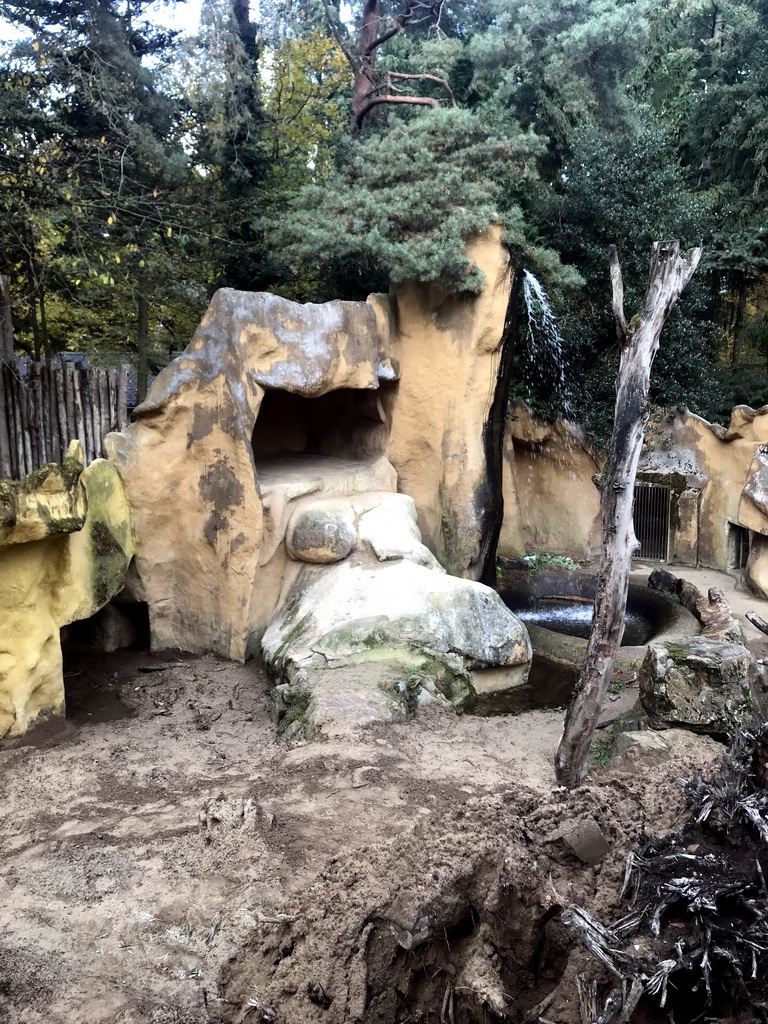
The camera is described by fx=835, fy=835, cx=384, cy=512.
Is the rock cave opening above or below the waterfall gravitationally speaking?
below

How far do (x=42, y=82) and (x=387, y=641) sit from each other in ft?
22.3

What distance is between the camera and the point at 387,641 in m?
6.64

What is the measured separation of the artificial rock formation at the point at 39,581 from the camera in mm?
5535

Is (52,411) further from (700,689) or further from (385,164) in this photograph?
(700,689)

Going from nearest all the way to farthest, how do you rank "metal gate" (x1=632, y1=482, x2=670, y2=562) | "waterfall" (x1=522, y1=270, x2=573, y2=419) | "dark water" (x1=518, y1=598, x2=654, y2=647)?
"dark water" (x1=518, y1=598, x2=654, y2=647) < "waterfall" (x1=522, y1=270, x2=573, y2=419) < "metal gate" (x1=632, y1=482, x2=670, y2=562)

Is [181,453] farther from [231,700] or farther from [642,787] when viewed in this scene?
[642,787]

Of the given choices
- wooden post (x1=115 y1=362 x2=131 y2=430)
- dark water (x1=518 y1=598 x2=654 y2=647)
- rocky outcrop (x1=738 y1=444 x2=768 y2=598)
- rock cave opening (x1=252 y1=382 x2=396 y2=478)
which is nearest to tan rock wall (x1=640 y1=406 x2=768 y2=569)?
rocky outcrop (x1=738 y1=444 x2=768 y2=598)

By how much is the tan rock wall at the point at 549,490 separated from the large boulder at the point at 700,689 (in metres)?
7.24

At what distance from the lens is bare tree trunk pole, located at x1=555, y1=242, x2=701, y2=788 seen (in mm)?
4621

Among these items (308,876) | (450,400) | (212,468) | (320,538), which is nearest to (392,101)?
(450,400)

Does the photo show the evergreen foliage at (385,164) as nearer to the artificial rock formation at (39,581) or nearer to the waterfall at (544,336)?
the waterfall at (544,336)

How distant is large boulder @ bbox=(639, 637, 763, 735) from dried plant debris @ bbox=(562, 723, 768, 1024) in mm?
1541

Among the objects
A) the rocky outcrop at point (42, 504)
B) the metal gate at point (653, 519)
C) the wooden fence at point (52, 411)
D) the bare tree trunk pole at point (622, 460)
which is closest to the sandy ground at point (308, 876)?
the bare tree trunk pole at point (622, 460)

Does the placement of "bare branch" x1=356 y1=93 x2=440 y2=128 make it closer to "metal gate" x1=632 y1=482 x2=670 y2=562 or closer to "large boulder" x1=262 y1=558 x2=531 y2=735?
"large boulder" x1=262 y1=558 x2=531 y2=735
